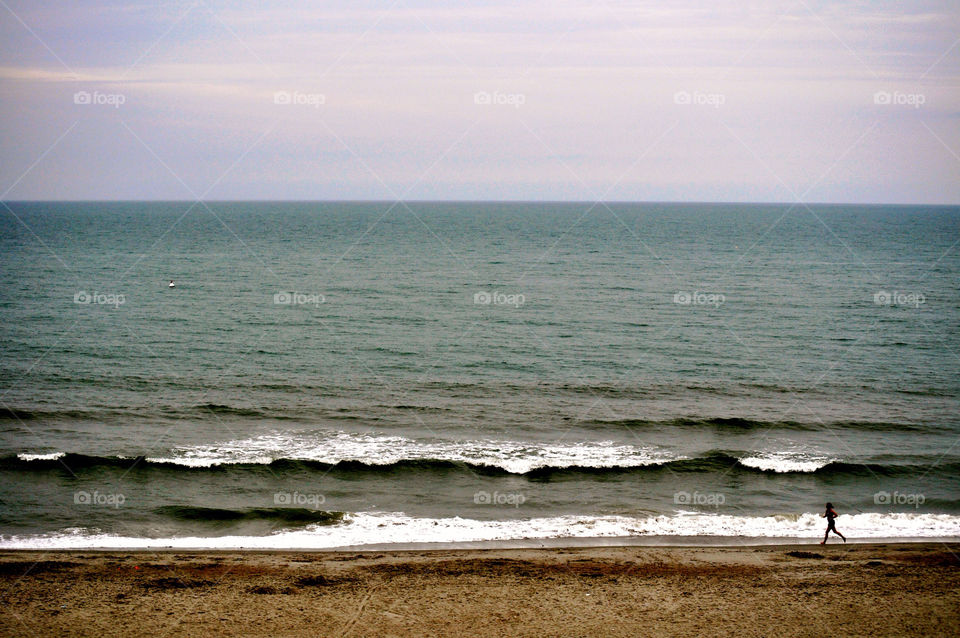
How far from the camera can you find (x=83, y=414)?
27.5 meters

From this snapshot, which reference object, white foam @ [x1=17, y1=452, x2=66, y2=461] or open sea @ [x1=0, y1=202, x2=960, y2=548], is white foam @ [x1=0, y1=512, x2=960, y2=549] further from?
white foam @ [x1=17, y1=452, x2=66, y2=461]

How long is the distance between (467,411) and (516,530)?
9.30 metres

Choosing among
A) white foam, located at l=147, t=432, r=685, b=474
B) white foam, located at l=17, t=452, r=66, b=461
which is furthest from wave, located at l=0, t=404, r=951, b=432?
white foam, located at l=17, t=452, r=66, b=461

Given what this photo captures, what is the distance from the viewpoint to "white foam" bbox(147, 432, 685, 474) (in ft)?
77.4

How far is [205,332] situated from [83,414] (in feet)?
46.4

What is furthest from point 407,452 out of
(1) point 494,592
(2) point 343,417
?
(1) point 494,592

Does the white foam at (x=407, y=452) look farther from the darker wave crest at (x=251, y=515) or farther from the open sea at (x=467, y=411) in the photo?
the darker wave crest at (x=251, y=515)

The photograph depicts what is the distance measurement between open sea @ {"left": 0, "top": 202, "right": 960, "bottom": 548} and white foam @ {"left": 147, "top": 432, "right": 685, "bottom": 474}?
109 mm

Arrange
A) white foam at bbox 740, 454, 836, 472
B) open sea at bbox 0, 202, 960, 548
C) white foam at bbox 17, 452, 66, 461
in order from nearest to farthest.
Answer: open sea at bbox 0, 202, 960, 548
white foam at bbox 17, 452, 66, 461
white foam at bbox 740, 454, 836, 472

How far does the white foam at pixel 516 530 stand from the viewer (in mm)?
18672

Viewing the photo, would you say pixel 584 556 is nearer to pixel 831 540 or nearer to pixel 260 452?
pixel 831 540

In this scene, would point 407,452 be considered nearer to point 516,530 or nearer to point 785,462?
point 516,530

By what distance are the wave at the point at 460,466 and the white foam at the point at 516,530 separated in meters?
2.80

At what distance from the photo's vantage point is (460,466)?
23.5 m
